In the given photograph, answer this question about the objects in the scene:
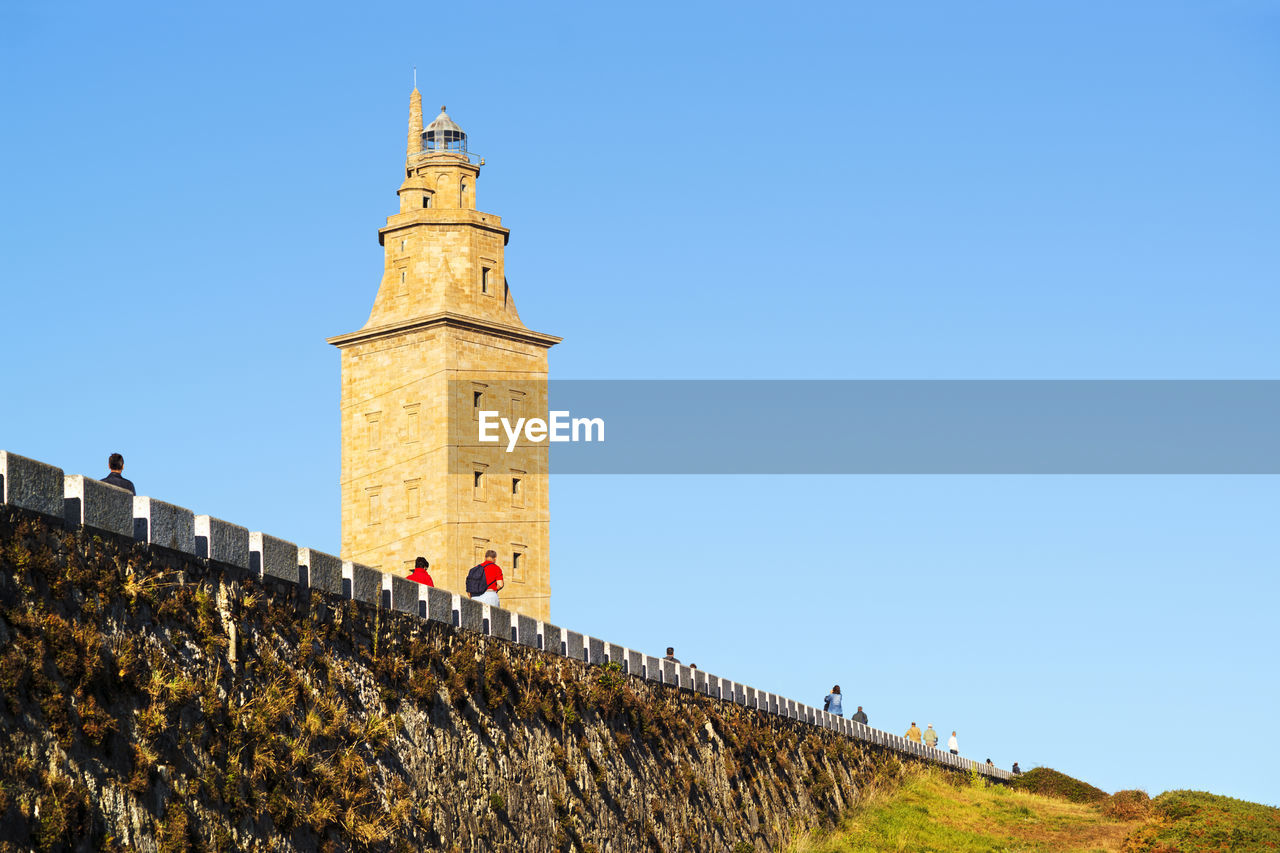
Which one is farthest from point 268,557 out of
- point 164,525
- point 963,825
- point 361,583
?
point 963,825

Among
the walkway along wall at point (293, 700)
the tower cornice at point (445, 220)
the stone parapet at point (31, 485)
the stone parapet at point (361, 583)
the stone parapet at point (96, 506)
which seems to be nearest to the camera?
the stone parapet at point (31, 485)

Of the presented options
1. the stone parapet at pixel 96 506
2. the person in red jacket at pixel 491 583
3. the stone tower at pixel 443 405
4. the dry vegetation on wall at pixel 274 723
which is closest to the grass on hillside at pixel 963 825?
the dry vegetation on wall at pixel 274 723

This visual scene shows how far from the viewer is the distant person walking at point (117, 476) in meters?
15.3

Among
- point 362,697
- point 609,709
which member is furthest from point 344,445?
point 362,697

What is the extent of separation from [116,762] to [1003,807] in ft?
105

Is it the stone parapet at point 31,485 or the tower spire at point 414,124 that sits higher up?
the tower spire at point 414,124

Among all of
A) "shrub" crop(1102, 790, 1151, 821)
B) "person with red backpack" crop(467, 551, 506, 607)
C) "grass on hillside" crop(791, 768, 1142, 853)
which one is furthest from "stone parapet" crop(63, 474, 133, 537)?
"shrub" crop(1102, 790, 1151, 821)

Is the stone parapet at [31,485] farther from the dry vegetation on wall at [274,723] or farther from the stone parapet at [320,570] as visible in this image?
the stone parapet at [320,570]

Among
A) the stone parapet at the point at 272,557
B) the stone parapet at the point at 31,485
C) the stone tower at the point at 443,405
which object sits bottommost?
the stone parapet at the point at 31,485

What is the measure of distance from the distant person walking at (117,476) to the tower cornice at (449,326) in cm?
3772

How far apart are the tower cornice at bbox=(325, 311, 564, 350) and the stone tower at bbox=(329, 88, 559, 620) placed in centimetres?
4

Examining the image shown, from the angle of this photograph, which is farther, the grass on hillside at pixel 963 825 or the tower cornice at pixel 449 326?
the tower cornice at pixel 449 326

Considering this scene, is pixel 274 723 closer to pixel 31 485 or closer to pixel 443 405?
pixel 31 485

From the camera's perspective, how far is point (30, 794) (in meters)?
12.4
